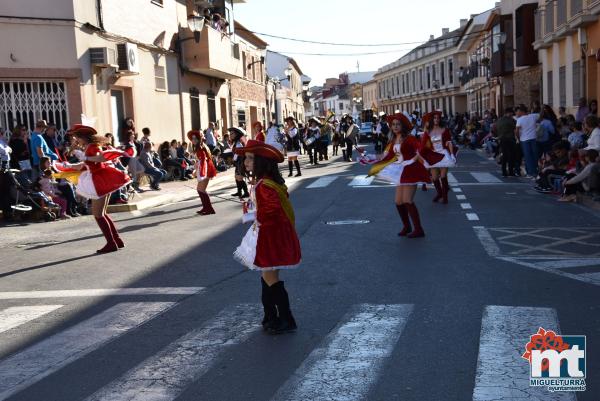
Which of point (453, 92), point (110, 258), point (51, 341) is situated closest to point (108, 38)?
point (110, 258)

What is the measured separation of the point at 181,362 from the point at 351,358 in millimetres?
1163

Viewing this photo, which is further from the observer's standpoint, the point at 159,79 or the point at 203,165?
the point at 159,79

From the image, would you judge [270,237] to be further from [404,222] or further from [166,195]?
[166,195]

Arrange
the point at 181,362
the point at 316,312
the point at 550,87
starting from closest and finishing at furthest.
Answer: the point at 181,362 < the point at 316,312 < the point at 550,87

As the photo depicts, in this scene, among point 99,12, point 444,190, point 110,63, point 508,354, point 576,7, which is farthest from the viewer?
point 576,7

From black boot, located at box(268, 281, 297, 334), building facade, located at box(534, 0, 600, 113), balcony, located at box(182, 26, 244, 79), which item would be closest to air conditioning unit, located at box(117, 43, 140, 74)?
balcony, located at box(182, 26, 244, 79)

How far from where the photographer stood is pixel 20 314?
6.58 metres

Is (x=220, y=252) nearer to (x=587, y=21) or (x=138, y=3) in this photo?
(x=138, y=3)

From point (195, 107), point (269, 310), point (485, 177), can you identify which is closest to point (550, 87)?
point (485, 177)

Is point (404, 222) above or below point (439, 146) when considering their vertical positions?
below

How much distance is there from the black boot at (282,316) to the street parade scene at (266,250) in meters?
0.02

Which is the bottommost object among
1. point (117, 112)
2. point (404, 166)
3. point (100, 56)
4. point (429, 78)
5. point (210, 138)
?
point (404, 166)

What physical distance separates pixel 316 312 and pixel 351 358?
1.31m

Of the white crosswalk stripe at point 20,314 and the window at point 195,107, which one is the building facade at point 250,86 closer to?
the window at point 195,107
